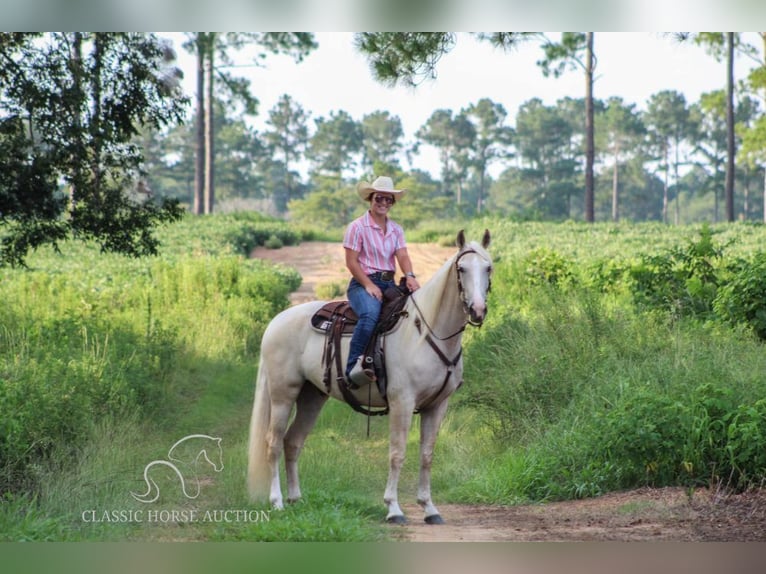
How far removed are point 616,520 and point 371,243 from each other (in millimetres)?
2242

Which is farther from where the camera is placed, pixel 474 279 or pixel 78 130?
pixel 78 130

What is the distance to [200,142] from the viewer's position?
24.4 ft

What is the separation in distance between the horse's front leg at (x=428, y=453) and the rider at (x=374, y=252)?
429mm

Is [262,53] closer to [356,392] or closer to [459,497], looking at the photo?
[356,392]

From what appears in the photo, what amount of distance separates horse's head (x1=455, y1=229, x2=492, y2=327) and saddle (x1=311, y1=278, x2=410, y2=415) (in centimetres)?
56

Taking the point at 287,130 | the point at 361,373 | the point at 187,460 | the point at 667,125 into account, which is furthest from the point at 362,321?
the point at 667,125

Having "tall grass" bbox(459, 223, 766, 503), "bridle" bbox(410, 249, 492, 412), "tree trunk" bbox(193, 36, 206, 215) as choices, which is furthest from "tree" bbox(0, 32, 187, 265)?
"tall grass" bbox(459, 223, 766, 503)

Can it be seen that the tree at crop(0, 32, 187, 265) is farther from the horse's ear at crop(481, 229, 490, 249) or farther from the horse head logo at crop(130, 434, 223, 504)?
the horse's ear at crop(481, 229, 490, 249)

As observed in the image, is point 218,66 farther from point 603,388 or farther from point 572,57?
point 603,388

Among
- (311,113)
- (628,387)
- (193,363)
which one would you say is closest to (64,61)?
(311,113)

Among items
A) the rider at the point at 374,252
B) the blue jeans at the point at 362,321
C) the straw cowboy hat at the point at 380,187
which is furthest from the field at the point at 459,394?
the straw cowboy hat at the point at 380,187

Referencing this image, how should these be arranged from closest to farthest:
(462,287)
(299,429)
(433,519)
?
(462,287) → (433,519) → (299,429)

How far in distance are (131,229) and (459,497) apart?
3079 millimetres

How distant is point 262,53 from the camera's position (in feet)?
23.9
